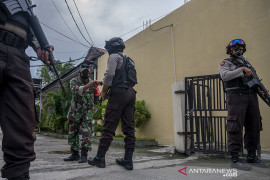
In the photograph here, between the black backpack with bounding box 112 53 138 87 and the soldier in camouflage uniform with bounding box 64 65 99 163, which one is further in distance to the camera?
the soldier in camouflage uniform with bounding box 64 65 99 163

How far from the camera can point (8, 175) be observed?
1424 mm

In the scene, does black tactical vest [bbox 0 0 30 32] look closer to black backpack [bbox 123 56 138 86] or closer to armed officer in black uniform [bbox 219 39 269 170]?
black backpack [bbox 123 56 138 86]

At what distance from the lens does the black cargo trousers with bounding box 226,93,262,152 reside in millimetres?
2740

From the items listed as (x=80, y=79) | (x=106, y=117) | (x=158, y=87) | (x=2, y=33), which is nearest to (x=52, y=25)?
(x=158, y=87)

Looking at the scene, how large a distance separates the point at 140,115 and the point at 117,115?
3.80 m

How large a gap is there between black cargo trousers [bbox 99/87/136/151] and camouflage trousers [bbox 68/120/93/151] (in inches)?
27.7

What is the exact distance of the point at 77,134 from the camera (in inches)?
137

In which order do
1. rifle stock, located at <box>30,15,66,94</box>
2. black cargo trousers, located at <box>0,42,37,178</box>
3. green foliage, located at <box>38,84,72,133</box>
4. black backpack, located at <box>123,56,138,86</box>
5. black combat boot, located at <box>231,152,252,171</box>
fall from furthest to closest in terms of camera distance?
1. green foliage, located at <box>38,84,72,133</box>
2. black backpack, located at <box>123,56,138,86</box>
3. black combat boot, located at <box>231,152,252,171</box>
4. rifle stock, located at <box>30,15,66,94</box>
5. black cargo trousers, located at <box>0,42,37,178</box>

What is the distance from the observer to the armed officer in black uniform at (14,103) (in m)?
1.46

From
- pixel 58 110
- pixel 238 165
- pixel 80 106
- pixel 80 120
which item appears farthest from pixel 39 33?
pixel 58 110

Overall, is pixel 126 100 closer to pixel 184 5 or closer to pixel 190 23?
pixel 190 23

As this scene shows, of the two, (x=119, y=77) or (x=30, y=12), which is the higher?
(x=30, y=12)

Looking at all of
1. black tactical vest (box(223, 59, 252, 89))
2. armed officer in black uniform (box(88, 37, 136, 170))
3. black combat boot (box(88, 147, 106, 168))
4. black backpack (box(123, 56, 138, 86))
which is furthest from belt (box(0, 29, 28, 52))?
black tactical vest (box(223, 59, 252, 89))

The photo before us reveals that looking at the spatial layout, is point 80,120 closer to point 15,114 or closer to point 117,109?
point 117,109
